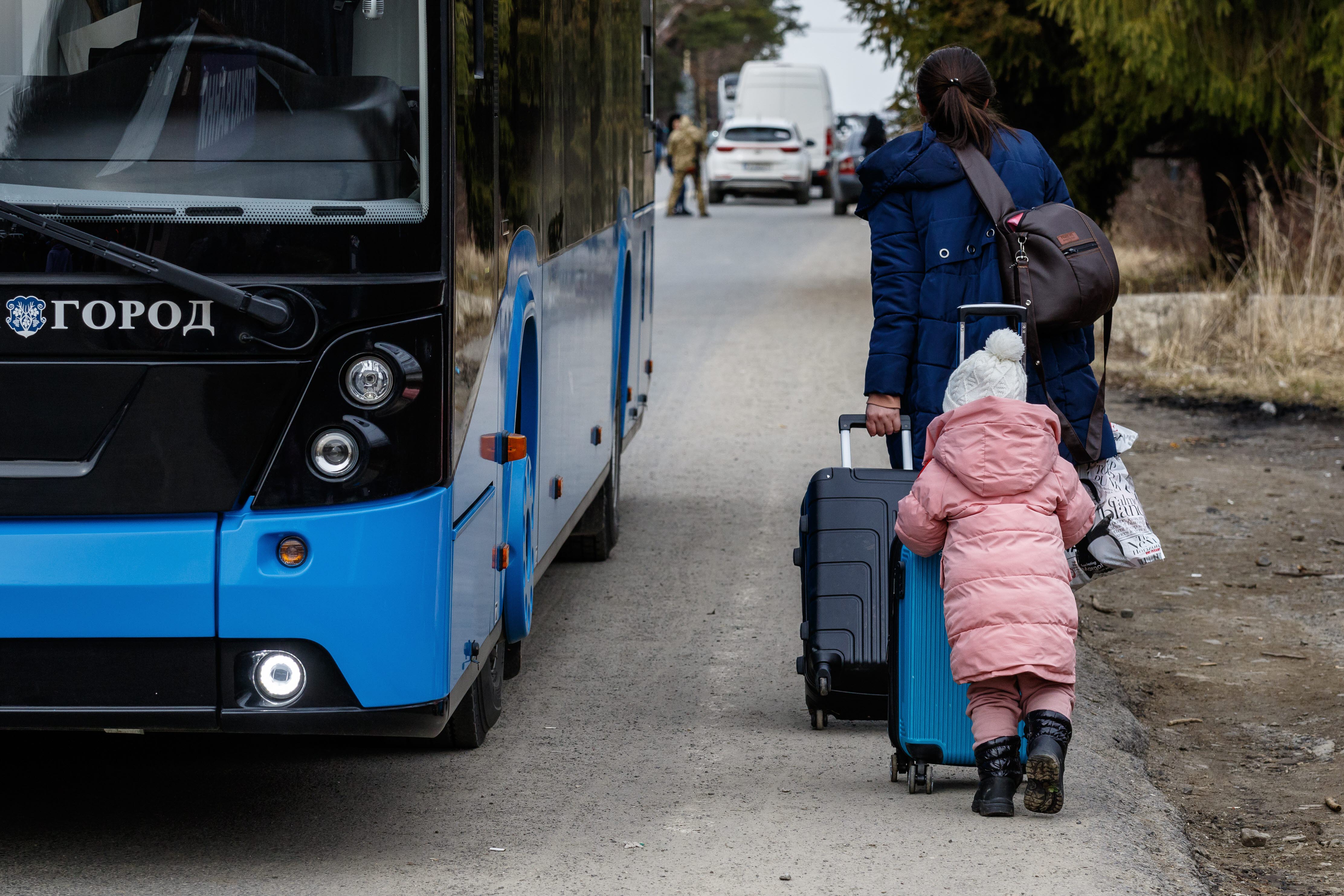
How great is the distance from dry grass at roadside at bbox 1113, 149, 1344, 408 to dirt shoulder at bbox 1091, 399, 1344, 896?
4.67 feet

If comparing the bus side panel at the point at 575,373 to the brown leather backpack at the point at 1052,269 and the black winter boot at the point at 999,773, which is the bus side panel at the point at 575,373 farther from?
the black winter boot at the point at 999,773

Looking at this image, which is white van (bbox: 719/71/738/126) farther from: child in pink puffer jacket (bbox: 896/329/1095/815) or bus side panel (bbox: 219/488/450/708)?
bus side panel (bbox: 219/488/450/708)

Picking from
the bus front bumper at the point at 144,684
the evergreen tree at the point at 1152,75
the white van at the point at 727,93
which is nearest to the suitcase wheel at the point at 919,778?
the bus front bumper at the point at 144,684

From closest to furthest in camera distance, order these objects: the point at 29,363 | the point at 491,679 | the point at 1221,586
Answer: the point at 29,363 < the point at 491,679 < the point at 1221,586

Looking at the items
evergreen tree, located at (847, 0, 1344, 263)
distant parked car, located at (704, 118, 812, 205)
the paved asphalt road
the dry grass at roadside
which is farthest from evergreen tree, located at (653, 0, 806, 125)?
the paved asphalt road

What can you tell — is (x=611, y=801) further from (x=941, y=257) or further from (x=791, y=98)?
(x=791, y=98)

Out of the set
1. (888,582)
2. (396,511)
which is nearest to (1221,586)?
(888,582)

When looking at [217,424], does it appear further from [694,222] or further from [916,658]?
[694,222]

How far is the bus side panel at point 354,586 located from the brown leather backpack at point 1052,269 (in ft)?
6.07

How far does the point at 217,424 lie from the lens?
3.79 meters

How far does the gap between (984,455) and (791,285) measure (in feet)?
54.0

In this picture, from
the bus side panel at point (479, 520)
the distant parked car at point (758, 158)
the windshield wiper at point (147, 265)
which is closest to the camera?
the windshield wiper at point (147, 265)

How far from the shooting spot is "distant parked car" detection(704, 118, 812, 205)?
35.5 metres

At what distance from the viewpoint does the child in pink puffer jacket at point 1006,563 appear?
4.31m
